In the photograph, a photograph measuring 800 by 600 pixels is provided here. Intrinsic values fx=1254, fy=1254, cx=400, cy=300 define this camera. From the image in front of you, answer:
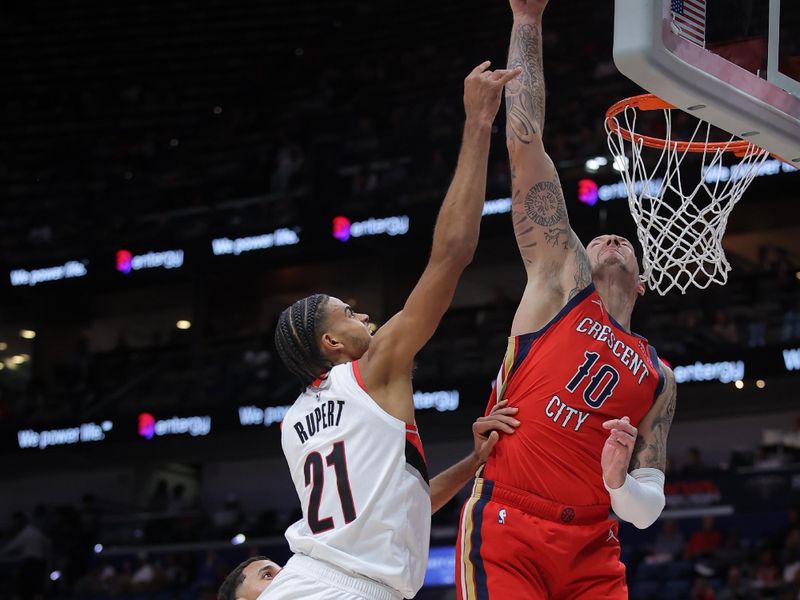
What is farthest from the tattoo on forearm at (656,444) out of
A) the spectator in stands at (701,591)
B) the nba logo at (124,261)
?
the nba logo at (124,261)

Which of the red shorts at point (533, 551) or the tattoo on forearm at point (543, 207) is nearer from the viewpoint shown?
the red shorts at point (533, 551)

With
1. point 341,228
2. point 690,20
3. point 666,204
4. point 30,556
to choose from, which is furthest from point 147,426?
point 690,20

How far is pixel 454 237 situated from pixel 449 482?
1.15m

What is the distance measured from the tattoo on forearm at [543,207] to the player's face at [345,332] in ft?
2.44

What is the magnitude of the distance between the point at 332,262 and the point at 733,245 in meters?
6.81

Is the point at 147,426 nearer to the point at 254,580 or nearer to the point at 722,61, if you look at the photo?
the point at 254,580

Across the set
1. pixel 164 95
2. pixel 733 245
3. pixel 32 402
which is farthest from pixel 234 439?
pixel 733 245

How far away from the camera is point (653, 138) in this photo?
5809mm

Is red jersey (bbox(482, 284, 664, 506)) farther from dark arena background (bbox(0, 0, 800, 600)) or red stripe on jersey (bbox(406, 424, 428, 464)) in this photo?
dark arena background (bbox(0, 0, 800, 600))

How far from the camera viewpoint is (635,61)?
3.82 meters

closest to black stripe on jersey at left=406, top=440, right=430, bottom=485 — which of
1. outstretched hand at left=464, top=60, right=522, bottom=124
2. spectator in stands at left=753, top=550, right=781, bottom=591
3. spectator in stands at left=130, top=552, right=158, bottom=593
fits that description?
outstretched hand at left=464, top=60, right=522, bottom=124

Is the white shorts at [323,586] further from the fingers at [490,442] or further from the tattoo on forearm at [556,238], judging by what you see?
the tattoo on forearm at [556,238]

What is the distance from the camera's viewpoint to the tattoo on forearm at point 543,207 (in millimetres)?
4465

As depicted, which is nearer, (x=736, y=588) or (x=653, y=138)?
(x=653, y=138)
